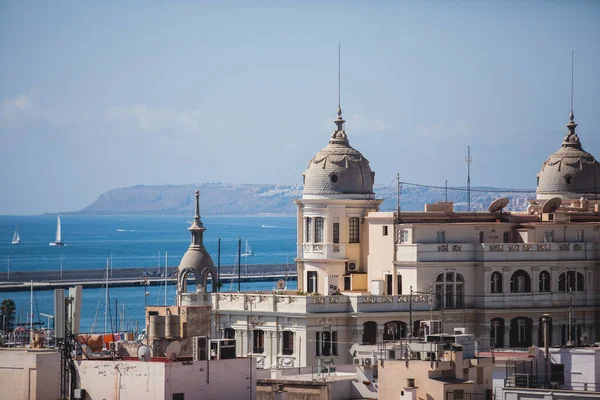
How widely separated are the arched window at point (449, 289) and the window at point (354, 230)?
5.34 meters

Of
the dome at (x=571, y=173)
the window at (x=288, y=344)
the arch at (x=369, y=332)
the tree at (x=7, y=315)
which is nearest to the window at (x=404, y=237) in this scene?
the arch at (x=369, y=332)

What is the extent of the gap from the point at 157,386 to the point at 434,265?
106ft

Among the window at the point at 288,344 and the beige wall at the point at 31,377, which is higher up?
the window at the point at 288,344

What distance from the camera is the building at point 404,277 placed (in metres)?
93.1

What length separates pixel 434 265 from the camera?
95625 millimetres

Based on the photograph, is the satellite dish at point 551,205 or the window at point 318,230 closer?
the window at point 318,230

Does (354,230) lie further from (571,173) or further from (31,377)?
(31,377)

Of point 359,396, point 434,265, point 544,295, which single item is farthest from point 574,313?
point 359,396

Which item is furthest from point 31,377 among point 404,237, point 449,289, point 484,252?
point 484,252

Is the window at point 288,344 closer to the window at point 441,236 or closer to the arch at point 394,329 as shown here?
the arch at point 394,329

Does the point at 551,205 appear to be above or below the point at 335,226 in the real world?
above

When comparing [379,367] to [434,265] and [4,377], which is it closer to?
[4,377]

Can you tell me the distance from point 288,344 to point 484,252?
35.5ft

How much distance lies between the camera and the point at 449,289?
96.4m
